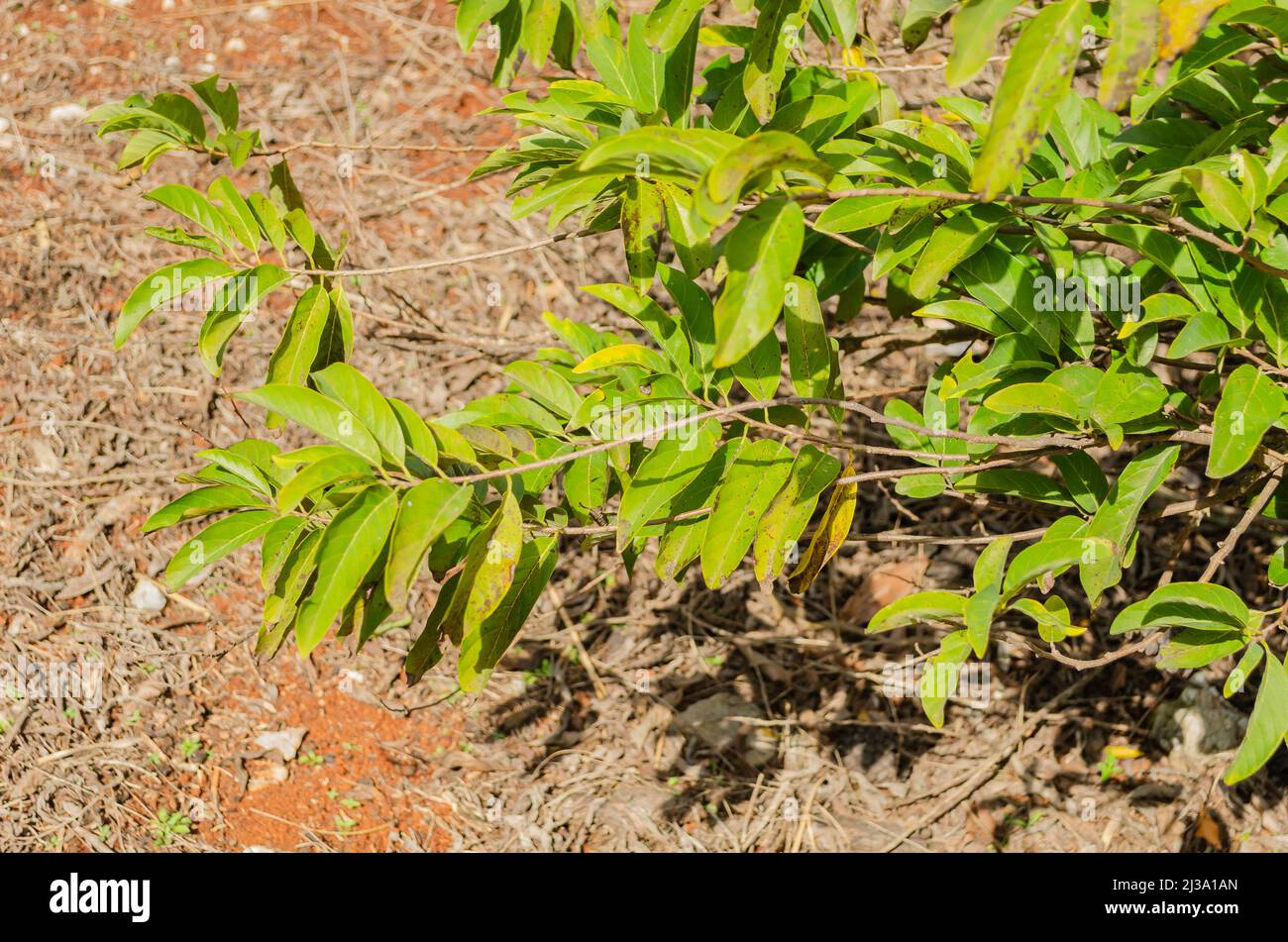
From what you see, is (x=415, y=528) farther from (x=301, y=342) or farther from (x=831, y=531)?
(x=831, y=531)

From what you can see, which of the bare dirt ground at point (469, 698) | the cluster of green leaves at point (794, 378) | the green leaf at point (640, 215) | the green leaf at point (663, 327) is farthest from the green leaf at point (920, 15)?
the bare dirt ground at point (469, 698)

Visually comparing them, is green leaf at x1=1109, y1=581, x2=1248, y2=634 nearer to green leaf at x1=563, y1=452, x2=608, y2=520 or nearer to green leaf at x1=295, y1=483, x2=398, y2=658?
green leaf at x1=563, y1=452, x2=608, y2=520

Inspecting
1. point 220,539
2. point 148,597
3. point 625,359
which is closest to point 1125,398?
point 625,359

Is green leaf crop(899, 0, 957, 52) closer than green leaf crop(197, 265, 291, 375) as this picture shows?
Yes

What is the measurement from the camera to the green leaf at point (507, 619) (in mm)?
1799

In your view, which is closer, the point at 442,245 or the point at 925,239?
the point at 925,239

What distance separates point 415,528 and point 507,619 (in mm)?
423

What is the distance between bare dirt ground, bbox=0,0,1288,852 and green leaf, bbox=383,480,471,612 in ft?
3.97

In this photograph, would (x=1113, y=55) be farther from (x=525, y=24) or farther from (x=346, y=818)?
(x=346, y=818)

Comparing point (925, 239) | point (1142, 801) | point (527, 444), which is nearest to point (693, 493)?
point (527, 444)

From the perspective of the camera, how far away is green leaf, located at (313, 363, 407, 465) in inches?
60.4

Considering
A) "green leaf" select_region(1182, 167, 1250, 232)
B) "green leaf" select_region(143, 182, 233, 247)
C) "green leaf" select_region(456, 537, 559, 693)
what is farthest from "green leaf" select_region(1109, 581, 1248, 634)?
"green leaf" select_region(143, 182, 233, 247)

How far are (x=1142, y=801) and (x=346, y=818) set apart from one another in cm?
220

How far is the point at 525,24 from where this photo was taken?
2062mm
